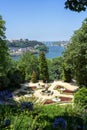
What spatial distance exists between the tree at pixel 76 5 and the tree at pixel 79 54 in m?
27.7

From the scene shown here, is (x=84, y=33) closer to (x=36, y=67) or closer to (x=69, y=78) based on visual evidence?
(x=69, y=78)

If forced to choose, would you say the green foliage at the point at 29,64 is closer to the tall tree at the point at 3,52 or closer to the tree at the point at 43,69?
the tree at the point at 43,69

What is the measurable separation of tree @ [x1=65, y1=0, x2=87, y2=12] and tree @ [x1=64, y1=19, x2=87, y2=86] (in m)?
27.7

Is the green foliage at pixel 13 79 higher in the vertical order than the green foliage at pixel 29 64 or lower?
lower

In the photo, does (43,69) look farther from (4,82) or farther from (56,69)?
(56,69)

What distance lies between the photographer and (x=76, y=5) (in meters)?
9.62

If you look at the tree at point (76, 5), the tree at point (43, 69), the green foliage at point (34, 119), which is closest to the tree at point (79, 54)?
the tree at point (43, 69)

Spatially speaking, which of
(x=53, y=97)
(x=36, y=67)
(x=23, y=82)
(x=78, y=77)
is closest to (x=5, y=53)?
(x=53, y=97)

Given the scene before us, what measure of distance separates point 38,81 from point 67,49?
36.0ft

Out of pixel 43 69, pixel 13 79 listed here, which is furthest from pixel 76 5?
pixel 43 69

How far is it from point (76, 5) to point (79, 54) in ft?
92.7

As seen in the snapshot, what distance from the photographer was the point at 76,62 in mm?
38906

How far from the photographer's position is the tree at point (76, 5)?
955 cm

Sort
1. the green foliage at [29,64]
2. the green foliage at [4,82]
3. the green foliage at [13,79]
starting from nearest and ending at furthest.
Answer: the green foliage at [4,82]
the green foliage at [13,79]
the green foliage at [29,64]
